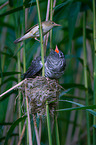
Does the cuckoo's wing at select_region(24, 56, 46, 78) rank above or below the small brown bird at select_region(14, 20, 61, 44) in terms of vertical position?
below

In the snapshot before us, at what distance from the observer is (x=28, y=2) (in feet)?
3.80

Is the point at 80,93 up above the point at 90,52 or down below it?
below

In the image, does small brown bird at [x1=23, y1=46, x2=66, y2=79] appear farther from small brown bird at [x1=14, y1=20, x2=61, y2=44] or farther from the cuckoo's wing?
small brown bird at [x1=14, y1=20, x2=61, y2=44]

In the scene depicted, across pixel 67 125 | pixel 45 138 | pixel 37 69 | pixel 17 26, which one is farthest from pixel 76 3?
pixel 67 125

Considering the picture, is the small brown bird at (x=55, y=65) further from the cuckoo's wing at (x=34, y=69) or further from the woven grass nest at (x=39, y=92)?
the woven grass nest at (x=39, y=92)

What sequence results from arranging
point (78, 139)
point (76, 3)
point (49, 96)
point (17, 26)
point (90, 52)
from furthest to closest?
point (90, 52), point (78, 139), point (76, 3), point (17, 26), point (49, 96)

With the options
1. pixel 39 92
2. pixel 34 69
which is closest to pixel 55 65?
pixel 34 69

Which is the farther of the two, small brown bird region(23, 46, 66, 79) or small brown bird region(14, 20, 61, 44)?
small brown bird region(23, 46, 66, 79)

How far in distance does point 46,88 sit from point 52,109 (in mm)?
162

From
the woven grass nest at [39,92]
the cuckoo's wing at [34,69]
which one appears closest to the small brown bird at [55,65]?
the cuckoo's wing at [34,69]

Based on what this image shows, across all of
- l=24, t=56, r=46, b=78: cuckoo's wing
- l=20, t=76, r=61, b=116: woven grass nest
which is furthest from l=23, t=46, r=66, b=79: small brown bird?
A: l=20, t=76, r=61, b=116: woven grass nest

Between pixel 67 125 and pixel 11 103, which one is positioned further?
pixel 67 125

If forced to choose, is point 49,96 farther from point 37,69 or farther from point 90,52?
point 90,52

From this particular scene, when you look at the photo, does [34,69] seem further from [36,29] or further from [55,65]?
[36,29]
